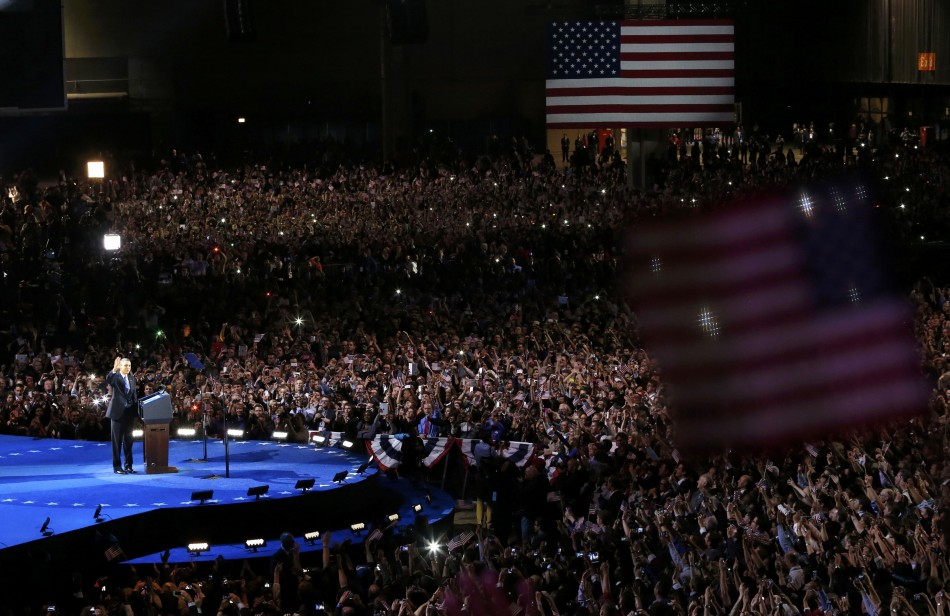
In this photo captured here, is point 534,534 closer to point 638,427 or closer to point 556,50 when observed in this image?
point 638,427

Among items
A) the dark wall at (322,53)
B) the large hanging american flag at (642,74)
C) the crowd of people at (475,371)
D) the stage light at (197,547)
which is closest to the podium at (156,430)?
the crowd of people at (475,371)

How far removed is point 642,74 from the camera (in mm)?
30766

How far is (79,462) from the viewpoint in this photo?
1880cm

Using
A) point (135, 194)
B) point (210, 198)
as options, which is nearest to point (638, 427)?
point (210, 198)

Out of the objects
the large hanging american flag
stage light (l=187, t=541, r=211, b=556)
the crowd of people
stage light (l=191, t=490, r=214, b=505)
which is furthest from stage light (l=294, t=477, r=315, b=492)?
the large hanging american flag

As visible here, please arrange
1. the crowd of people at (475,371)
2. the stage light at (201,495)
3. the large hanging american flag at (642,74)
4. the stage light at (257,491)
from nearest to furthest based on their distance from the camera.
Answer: the crowd of people at (475,371) < the stage light at (201,495) < the stage light at (257,491) < the large hanging american flag at (642,74)

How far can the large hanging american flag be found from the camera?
100ft

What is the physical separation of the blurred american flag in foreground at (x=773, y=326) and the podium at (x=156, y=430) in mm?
5951

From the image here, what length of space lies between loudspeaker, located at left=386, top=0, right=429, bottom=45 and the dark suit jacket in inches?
276

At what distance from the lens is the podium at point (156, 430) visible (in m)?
16.8

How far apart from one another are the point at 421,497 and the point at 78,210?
12503 mm

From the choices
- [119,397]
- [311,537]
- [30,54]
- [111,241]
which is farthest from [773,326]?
[111,241]

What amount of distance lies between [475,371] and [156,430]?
5533mm

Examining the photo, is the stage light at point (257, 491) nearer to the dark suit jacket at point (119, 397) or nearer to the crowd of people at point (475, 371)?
the crowd of people at point (475, 371)
